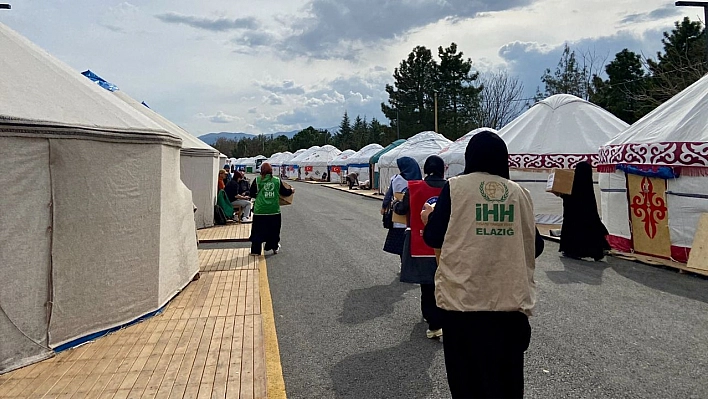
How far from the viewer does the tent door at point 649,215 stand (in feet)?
26.5

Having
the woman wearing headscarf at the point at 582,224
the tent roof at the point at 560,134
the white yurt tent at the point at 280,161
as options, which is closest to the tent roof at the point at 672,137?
the woman wearing headscarf at the point at 582,224

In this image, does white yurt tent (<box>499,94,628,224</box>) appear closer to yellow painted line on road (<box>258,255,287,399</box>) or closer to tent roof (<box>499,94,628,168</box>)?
tent roof (<box>499,94,628,168</box>)

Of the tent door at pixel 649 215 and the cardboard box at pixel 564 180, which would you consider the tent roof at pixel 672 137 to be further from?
the cardboard box at pixel 564 180

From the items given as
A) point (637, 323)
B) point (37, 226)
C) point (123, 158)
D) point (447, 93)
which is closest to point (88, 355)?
point (37, 226)

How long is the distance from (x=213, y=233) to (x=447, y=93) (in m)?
31.4

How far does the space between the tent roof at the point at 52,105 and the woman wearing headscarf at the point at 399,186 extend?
2.36m

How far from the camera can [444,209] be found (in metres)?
2.66

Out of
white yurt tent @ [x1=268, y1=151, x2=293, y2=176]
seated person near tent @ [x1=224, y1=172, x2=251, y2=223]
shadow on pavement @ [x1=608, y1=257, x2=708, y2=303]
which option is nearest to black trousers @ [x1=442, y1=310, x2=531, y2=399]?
shadow on pavement @ [x1=608, y1=257, x2=708, y2=303]

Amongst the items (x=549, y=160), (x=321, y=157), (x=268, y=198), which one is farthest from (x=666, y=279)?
(x=321, y=157)

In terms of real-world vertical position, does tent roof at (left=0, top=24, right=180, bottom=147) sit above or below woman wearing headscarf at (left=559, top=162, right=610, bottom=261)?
above

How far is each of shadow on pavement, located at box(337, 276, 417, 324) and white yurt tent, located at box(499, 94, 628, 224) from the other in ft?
26.1

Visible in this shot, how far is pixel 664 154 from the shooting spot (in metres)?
7.97

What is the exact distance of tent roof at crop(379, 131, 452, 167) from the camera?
71.3ft

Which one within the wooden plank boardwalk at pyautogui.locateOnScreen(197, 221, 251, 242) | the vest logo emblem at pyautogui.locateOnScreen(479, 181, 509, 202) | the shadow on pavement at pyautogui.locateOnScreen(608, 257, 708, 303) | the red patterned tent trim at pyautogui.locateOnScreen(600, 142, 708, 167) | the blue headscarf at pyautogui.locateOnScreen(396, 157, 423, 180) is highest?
the red patterned tent trim at pyautogui.locateOnScreen(600, 142, 708, 167)
